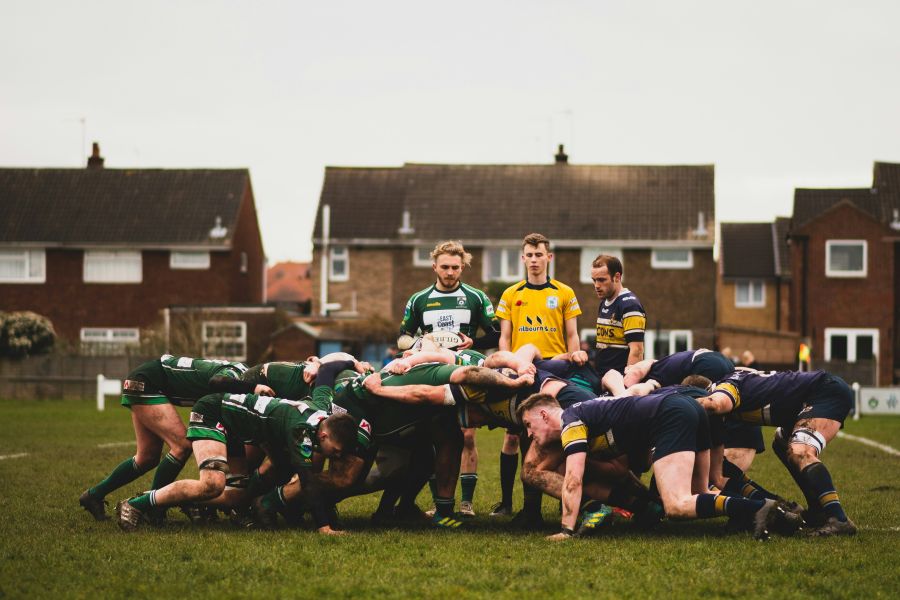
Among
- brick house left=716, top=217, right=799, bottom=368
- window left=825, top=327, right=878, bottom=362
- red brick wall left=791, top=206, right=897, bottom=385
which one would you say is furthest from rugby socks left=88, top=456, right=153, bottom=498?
brick house left=716, top=217, right=799, bottom=368

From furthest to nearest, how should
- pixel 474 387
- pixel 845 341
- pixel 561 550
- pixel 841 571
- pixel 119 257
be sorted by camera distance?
1. pixel 119 257
2. pixel 845 341
3. pixel 474 387
4. pixel 561 550
5. pixel 841 571

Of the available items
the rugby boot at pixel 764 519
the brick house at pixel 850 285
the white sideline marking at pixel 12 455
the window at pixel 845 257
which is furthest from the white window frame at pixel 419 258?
the rugby boot at pixel 764 519

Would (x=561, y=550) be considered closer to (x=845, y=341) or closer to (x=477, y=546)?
(x=477, y=546)

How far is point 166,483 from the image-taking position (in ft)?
34.1

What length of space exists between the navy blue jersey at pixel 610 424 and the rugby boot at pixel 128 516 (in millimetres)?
3610

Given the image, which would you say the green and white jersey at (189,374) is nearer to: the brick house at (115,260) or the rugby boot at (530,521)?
the rugby boot at (530,521)

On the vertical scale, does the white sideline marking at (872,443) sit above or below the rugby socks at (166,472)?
below

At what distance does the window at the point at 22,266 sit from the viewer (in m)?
49.2

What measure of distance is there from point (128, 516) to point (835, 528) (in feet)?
19.0

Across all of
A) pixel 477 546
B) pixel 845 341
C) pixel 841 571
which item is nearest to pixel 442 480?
pixel 477 546

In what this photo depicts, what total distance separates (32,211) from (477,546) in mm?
45302

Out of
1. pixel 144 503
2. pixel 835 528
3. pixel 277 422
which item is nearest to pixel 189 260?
pixel 144 503

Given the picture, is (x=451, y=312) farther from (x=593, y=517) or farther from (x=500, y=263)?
(x=500, y=263)

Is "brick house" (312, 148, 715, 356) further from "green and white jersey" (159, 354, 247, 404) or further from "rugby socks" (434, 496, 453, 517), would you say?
"rugby socks" (434, 496, 453, 517)
